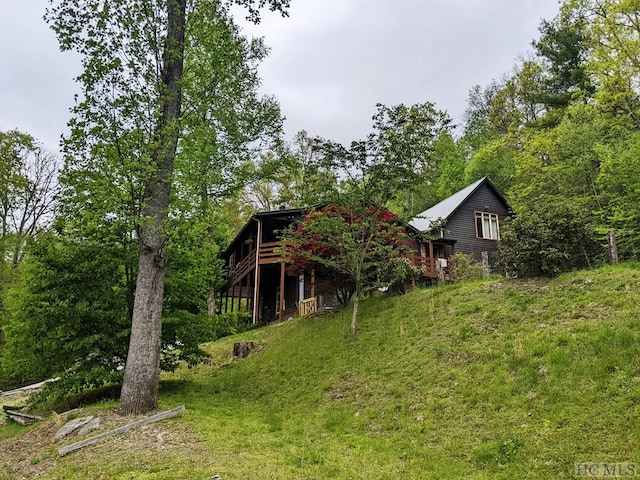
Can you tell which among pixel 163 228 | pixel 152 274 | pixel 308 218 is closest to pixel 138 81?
pixel 163 228

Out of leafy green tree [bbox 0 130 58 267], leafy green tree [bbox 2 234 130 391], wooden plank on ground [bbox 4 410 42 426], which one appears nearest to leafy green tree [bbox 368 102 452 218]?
leafy green tree [bbox 2 234 130 391]

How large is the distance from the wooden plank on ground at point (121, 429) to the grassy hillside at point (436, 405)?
20cm

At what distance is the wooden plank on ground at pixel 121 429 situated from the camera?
20.7ft

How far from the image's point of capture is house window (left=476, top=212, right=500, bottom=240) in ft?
76.7

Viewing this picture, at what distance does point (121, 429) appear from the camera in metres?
6.75

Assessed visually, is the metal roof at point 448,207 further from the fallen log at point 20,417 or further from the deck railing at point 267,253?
the fallen log at point 20,417

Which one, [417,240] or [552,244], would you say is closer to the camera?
[552,244]

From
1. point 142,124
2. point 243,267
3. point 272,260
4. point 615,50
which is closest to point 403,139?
point 142,124

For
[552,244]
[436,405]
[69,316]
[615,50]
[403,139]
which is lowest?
[436,405]

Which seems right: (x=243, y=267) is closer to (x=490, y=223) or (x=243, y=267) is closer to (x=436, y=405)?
(x=490, y=223)

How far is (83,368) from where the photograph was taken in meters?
9.83

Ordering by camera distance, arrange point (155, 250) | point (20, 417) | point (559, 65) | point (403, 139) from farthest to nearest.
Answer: point (559, 65), point (403, 139), point (20, 417), point (155, 250)

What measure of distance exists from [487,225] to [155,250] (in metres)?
19.6

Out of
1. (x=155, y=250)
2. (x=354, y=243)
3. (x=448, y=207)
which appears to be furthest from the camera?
(x=448, y=207)
